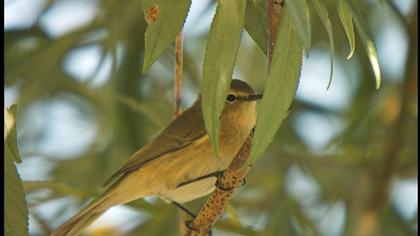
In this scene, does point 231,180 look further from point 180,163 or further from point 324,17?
point 180,163

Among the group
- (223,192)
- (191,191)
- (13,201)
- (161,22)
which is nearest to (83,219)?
(191,191)

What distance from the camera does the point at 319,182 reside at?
550cm

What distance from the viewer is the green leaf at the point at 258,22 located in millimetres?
2768

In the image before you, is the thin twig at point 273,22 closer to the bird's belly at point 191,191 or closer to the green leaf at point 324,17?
the green leaf at point 324,17

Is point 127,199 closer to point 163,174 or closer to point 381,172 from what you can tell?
point 163,174

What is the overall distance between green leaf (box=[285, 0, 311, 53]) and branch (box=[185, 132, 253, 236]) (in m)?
0.50

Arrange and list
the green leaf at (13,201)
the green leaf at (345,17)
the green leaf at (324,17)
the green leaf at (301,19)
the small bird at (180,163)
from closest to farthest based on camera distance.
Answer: the green leaf at (301,19)
the green leaf at (324,17)
the green leaf at (345,17)
the green leaf at (13,201)
the small bird at (180,163)

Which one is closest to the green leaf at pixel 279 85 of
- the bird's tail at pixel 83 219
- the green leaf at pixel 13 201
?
the green leaf at pixel 13 201

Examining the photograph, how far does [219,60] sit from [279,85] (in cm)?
13

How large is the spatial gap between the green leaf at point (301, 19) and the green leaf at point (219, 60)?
0.20 metres

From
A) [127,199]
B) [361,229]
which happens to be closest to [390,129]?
[361,229]

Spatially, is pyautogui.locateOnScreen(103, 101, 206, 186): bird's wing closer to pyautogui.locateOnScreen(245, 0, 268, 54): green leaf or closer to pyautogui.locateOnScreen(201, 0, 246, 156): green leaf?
pyautogui.locateOnScreen(245, 0, 268, 54): green leaf

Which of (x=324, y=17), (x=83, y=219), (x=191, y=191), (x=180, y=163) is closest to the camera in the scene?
(x=324, y=17)

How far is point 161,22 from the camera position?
2529 mm
